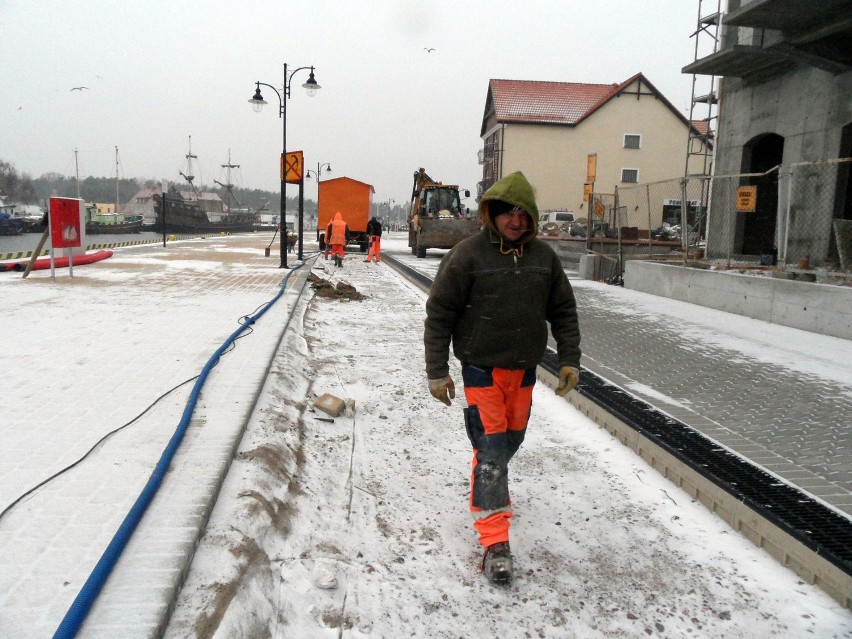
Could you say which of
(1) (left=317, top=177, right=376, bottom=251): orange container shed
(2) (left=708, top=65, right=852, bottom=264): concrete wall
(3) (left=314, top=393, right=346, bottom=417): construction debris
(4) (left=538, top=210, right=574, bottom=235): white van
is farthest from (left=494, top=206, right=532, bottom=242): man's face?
(1) (left=317, top=177, right=376, bottom=251): orange container shed

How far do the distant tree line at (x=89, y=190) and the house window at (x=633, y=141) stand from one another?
6009 centimetres

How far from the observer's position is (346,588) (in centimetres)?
267

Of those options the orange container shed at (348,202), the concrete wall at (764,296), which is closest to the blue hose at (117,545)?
the concrete wall at (764,296)

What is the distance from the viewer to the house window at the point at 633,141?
40.8 m

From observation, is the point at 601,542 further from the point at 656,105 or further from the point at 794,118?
the point at 656,105

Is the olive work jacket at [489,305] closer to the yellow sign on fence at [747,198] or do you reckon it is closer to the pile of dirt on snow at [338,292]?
the pile of dirt on snow at [338,292]

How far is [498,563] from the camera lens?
279cm

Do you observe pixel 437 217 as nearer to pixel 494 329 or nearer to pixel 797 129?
pixel 797 129

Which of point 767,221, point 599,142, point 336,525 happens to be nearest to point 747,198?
point 767,221

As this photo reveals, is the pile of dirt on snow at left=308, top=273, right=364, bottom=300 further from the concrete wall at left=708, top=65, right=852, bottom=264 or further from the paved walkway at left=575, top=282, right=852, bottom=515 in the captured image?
the concrete wall at left=708, top=65, right=852, bottom=264

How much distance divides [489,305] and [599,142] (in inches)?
1629

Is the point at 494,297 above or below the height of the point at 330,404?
above

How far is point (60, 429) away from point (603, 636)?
3.44 meters

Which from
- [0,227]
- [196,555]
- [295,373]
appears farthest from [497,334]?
[0,227]
